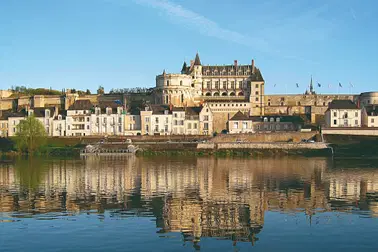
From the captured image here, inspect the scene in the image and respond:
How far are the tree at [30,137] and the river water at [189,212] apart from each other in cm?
2928

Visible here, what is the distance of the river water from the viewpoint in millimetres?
17125

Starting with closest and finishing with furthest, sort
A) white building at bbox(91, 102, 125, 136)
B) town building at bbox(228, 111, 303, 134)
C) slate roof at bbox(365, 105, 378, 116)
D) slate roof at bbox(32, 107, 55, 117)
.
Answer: slate roof at bbox(365, 105, 378, 116) < white building at bbox(91, 102, 125, 136) < town building at bbox(228, 111, 303, 134) < slate roof at bbox(32, 107, 55, 117)

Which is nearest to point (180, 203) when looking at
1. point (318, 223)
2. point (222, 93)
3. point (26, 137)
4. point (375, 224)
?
point (318, 223)

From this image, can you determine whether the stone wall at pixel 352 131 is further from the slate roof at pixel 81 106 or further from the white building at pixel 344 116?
the slate roof at pixel 81 106

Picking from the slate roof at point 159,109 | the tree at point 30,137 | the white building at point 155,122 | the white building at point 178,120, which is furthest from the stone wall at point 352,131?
the tree at point 30,137

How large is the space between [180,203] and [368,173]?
851 inches

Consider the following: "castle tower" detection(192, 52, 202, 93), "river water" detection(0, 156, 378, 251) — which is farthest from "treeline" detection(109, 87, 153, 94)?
"river water" detection(0, 156, 378, 251)

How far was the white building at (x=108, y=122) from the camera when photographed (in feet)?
257

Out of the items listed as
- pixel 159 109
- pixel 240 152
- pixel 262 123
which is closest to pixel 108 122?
pixel 159 109

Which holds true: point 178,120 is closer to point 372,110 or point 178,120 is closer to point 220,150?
point 220,150

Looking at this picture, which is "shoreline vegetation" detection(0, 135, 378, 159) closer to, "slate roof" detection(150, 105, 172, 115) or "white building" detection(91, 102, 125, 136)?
"white building" detection(91, 102, 125, 136)

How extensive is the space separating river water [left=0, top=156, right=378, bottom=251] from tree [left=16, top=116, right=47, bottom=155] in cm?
2928

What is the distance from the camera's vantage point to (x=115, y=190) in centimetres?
2964

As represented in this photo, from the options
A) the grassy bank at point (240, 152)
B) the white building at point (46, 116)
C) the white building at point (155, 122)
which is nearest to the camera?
the grassy bank at point (240, 152)
